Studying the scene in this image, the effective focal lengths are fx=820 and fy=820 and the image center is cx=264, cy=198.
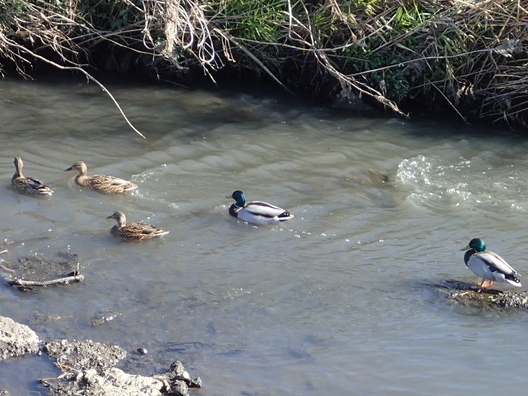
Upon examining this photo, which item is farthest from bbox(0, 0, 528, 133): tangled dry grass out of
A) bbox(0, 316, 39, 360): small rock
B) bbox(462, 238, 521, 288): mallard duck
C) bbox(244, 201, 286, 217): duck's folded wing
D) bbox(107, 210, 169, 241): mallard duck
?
bbox(0, 316, 39, 360): small rock

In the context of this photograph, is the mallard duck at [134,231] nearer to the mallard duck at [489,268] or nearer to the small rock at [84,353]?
the small rock at [84,353]

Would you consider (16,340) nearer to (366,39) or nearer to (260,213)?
(260,213)

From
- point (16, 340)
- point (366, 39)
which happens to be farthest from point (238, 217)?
point (366, 39)

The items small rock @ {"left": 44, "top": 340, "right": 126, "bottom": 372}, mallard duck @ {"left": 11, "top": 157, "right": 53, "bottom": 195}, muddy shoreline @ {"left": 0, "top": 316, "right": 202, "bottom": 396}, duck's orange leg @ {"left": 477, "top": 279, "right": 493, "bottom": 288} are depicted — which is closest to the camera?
muddy shoreline @ {"left": 0, "top": 316, "right": 202, "bottom": 396}

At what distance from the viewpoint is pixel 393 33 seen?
11.7 metres

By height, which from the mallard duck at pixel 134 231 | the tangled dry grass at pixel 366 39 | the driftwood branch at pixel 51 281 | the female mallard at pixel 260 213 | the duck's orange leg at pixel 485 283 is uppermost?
the tangled dry grass at pixel 366 39

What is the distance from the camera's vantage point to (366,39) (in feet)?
39.0

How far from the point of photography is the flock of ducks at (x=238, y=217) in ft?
23.9

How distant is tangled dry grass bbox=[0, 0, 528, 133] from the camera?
37.1ft

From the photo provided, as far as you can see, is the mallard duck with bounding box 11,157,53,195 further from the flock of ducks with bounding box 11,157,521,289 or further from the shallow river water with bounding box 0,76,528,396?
the shallow river water with bounding box 0,76,528,396

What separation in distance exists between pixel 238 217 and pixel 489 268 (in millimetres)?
2721

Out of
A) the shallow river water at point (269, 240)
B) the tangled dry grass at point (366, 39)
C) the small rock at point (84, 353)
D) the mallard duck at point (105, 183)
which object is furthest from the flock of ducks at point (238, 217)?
the tangled dry grass at point (366, 39)

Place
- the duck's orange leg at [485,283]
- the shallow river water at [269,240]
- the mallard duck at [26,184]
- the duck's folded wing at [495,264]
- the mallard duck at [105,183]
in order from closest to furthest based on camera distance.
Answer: the shallow river water at [269,240] < the duck's folded wing at [495,264] < the duck's orange leg at [485,283] < the mallard duck at [26,184] < the mallard duck at [105,183]

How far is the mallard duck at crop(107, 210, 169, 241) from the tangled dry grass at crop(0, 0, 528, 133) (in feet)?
12.3
